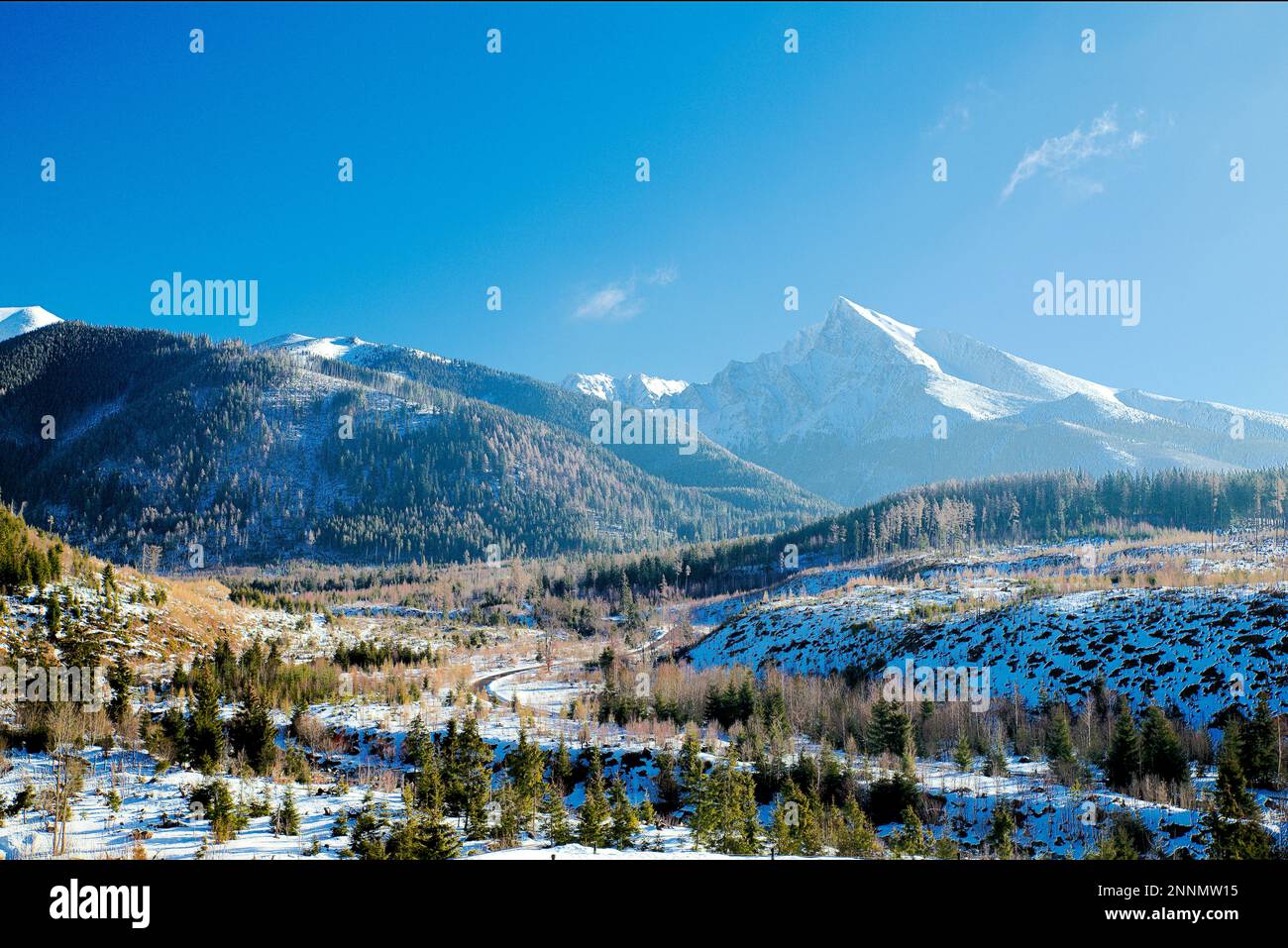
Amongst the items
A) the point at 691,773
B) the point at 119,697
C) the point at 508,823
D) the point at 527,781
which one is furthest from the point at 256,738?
the point at 691,773

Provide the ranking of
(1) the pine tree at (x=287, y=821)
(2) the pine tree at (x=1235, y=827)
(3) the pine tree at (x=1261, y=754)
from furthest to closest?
(3) the pine tree at (x=1261, y=754) → (1) the pine tree at (x=287, y=821) → (2) the pine tree at (x=1235, y=827)

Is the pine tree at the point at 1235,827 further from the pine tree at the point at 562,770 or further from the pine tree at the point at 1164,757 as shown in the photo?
the pine tree at the point at 562,770

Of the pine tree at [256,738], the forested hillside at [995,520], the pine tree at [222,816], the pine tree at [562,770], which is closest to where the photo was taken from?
the pine tree at [222,816]

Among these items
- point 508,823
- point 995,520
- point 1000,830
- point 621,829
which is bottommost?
point 1000,830

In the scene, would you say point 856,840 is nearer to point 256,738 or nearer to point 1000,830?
point 1000,830

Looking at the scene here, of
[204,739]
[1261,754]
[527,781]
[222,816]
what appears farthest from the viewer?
[204,739]

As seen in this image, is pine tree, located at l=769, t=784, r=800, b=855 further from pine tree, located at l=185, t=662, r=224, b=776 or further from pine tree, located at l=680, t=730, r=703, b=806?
pine tree, located at l=185, t=662, r=224, b=776

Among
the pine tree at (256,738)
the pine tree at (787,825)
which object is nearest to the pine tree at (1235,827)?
the pine tree at (787,825)

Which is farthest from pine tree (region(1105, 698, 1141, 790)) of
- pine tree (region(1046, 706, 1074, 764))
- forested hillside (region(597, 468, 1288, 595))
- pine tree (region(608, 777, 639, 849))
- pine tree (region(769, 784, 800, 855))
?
forested hillside (region(597, 468, 1288, 595))
